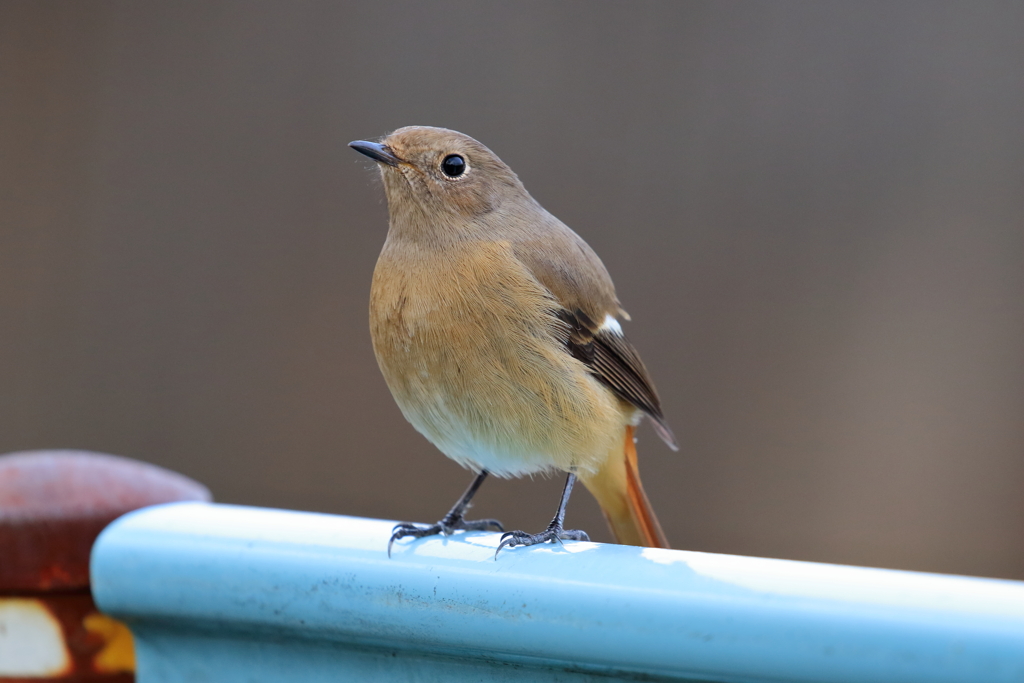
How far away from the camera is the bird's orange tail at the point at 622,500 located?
2.25m

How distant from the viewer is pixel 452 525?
Answer: 2123 mm

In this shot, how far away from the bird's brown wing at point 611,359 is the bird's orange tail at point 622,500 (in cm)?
14

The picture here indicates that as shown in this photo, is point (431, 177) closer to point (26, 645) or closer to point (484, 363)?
point (484, 363)

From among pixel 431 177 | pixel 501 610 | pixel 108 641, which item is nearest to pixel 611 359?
pixel 431 177

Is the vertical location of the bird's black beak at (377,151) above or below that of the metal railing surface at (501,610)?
above

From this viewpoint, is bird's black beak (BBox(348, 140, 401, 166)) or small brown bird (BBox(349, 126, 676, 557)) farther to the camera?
bird's black beak (BBox(348, 140, 401, 166))

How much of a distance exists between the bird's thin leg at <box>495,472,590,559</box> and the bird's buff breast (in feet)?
0.23

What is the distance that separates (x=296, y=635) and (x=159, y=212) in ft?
12.3

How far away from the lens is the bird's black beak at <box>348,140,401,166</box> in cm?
206

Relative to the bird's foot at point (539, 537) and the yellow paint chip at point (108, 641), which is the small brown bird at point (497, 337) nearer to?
the bird's foot at point (539, 537)

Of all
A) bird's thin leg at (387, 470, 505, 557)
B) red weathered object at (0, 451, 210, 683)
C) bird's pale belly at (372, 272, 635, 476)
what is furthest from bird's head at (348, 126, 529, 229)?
red weathered object at (0, 451, 210, 683)

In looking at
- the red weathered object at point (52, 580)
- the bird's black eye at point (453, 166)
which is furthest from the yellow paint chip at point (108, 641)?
the bird's black eye at point (453, 166)

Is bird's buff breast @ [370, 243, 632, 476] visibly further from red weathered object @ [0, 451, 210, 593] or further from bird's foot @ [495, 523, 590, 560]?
red weathered object @ [0, 451, 210, 593]

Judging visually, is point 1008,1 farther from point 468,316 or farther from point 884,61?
point 468,316
